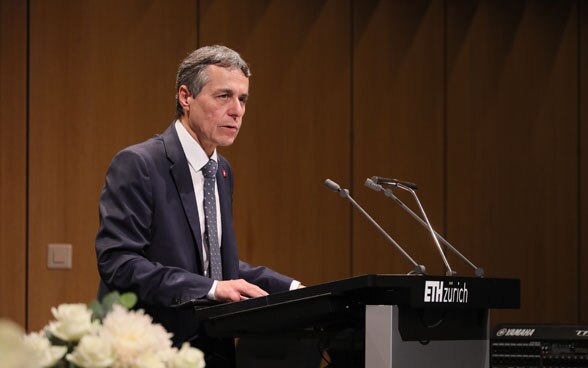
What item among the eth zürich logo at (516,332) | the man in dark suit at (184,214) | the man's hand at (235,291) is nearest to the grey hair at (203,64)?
the man in dark suit at (184,214)

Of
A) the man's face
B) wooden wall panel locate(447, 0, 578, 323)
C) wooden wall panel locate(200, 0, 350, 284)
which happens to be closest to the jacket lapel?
the man's face

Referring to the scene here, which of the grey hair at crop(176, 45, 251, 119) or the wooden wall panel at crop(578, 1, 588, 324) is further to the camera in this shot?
the wooden wall panel at crop(578, 1, 588, 324)

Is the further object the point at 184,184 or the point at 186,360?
the point at 184,184

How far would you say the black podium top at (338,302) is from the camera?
214cm

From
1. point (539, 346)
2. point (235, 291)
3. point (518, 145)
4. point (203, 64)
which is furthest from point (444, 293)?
point (518, 145)

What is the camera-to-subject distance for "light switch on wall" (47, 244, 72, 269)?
189 inches

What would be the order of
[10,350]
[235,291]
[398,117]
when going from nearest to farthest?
[10,350]
[235,291]
[398,117]

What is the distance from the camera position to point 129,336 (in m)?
1.11

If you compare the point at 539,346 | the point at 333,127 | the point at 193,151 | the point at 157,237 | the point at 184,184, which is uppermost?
the point at 333,127

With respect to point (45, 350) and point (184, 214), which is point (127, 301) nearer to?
point (45, 350)

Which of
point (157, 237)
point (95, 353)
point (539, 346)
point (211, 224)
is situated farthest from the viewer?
point (539, 346)

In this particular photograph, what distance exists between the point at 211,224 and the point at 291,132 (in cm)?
244

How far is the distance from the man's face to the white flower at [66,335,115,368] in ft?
5.84

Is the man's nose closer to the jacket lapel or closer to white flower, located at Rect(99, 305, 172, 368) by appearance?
the jacket lapel
